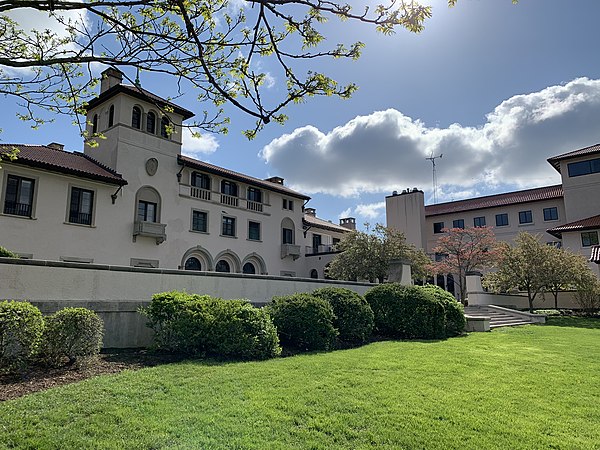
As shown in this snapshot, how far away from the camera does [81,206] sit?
71.7 ft

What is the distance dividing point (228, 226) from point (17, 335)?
2328cm

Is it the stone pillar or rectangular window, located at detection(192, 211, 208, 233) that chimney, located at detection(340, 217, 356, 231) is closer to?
rectangular window, located at detection(192, 211, 208, 233)

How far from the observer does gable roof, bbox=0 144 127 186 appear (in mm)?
19877

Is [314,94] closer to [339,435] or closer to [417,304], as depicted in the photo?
[339,435]

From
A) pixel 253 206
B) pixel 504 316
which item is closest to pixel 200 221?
pixel 253 206

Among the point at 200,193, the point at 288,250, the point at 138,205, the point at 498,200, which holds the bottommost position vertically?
the point at 288,250

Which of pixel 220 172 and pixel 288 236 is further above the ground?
pixel 220 172

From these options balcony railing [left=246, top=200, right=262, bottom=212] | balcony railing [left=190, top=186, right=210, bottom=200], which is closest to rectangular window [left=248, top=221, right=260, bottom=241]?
balcony railing [left=246, top=200, right=262, bottom=212]

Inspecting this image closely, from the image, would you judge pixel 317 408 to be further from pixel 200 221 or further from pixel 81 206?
pixel 200 221

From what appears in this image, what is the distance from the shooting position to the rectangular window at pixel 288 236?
34338 mm

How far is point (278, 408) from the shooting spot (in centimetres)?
514

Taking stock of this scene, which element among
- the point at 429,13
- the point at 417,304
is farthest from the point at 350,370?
the point at 417,304

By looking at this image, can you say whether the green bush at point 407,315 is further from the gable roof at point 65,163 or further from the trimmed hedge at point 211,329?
the gable roof at point 65,163

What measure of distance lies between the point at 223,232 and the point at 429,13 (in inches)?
1027
